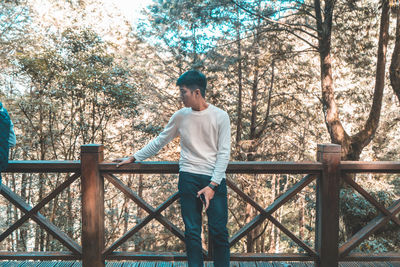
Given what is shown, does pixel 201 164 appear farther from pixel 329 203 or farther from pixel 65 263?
pixel 65 263

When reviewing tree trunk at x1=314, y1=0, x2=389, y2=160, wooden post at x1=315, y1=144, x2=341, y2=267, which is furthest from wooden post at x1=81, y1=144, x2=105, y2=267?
tree trunk at x1=314, y1=0, x2=389, y2=160

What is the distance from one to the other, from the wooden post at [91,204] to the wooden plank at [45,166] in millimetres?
89

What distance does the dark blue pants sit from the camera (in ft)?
6.51

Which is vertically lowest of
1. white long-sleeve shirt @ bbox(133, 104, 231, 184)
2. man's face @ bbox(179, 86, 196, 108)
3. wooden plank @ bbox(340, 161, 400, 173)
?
wooden plank @ bbox(340, 161, 400, 173)

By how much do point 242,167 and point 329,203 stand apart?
2.49 feet

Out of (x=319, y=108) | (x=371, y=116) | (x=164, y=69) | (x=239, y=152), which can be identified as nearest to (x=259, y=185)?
(x=239, y=152)

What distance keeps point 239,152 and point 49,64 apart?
248 inches

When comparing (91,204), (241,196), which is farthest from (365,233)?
(91,204)

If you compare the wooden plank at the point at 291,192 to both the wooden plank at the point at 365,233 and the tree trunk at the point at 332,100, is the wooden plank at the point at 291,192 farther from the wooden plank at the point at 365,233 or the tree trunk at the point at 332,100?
the tree trunk at the point at 332,100

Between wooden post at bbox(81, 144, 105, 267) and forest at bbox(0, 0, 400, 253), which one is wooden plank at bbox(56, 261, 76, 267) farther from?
forest at bbox(0, 0, 400, 253)

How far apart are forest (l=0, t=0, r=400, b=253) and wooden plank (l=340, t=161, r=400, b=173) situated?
154 inches

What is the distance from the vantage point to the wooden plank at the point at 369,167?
2.42 m

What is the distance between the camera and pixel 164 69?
1232 cm

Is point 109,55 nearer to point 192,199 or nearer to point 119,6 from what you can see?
point 119,6
